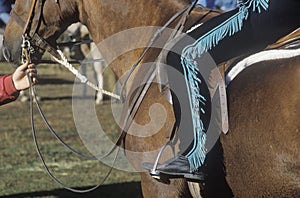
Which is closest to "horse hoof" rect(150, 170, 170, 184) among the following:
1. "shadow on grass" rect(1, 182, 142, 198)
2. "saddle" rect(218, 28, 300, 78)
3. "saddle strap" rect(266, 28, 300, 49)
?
"saddle" rect(218, 28, 300, 78)

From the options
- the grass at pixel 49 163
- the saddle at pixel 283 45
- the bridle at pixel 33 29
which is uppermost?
the bridle at pixel 33 29

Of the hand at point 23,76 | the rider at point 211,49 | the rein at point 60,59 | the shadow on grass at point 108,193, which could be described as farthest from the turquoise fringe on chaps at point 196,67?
the shadow on grass at point 108,193

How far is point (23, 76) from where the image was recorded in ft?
13.8

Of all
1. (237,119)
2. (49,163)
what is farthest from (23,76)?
(49,163)

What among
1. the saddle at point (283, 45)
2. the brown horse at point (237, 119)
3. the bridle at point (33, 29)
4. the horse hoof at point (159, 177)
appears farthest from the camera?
the bridle at point (33, 29)

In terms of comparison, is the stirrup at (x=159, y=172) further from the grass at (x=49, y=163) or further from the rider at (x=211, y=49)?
the grass at (x=49, y=163)

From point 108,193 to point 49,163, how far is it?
1433mm

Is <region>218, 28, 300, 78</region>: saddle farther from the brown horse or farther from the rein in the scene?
the rein

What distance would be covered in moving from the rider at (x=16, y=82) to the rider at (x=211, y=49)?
930mm

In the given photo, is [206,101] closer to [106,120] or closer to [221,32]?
[221,32]

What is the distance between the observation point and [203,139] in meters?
3.63

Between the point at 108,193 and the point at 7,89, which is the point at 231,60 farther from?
the point at 108,193

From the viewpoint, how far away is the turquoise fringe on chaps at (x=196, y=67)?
11.9 ft

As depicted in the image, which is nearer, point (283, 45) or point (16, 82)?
point (283, 45)
